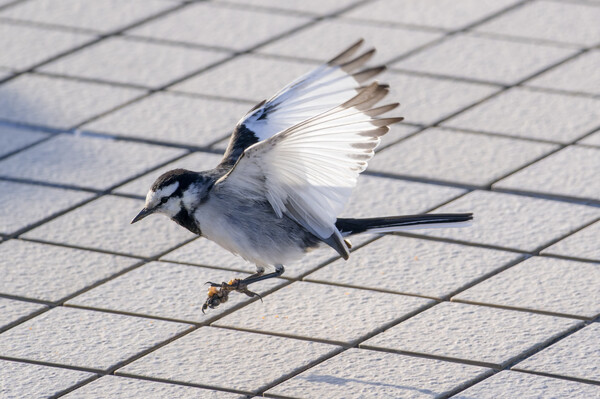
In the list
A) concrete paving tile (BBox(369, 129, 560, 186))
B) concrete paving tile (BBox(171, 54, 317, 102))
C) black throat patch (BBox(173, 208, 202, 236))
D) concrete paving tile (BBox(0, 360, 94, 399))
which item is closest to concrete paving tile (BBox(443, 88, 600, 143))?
concrete paving tile (BBox(369, 129, 560, 186))

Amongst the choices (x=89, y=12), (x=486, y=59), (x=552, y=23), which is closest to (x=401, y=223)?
(x=486, y=59)

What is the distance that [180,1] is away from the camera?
9.54 meters

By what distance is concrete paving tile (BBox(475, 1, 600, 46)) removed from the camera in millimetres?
8695

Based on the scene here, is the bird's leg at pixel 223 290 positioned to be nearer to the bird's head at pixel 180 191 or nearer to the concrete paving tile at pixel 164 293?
the concrete paving tile at pixel 164 293

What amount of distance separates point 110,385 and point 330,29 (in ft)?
13.8

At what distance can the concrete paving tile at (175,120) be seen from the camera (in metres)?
7.63

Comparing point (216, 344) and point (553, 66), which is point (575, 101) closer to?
point (553, 66)

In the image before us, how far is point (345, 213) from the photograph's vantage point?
6.71 meters

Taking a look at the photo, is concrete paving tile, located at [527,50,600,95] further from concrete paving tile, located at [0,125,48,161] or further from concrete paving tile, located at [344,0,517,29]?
concrete paving tile, located at [0,125,48,161]

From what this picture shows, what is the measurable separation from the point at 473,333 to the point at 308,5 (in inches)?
168

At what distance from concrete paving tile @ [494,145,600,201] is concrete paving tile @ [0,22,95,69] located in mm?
3208

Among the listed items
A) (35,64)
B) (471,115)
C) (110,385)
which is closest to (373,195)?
(471,115)

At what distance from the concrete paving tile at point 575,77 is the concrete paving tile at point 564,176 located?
81cm

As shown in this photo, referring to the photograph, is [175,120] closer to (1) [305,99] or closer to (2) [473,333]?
(1) [305,99]
